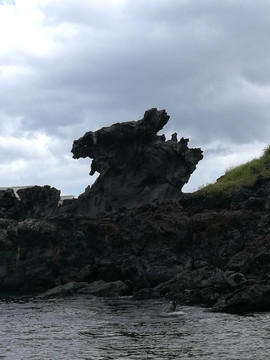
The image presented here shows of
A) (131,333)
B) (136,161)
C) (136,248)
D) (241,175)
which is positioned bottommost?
(131,333)

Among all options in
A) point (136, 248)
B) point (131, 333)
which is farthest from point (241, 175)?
point (131, 333)

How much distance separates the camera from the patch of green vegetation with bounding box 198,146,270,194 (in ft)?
270

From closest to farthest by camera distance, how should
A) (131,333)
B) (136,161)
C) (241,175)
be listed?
1. (131,333)
2. (136,161)
3. (241,175)

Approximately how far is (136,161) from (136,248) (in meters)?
18.0

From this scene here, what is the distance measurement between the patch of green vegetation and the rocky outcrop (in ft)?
17.6

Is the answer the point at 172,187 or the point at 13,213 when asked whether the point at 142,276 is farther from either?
the point at 13,213

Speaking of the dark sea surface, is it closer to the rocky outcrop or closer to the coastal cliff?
the coastal cliff

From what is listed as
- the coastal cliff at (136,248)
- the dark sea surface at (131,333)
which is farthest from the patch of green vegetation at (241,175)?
the dark sea surface at (131,333)

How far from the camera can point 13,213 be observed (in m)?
86.9

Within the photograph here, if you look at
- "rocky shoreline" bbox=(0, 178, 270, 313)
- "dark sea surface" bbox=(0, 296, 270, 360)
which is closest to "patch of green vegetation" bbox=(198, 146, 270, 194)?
"rocky shoreline" bbox=(0, 178, 270, 313)

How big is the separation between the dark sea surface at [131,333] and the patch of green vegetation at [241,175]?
36018 millimetres

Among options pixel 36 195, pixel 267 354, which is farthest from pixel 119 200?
pixel 267 354

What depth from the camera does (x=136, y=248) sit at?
6681cm

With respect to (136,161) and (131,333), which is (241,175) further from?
(131,333)
